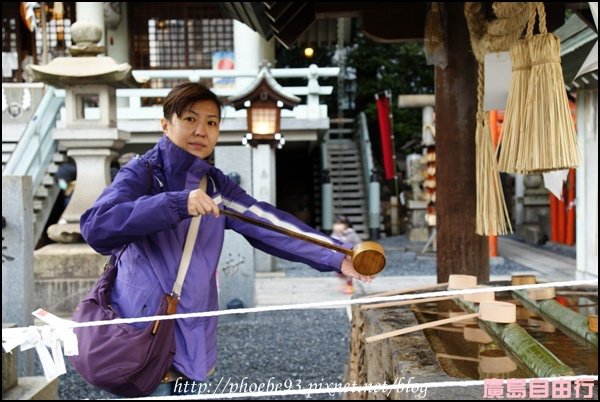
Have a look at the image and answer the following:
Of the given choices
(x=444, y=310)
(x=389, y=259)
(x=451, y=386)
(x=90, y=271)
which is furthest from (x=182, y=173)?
(x=389, y=259)

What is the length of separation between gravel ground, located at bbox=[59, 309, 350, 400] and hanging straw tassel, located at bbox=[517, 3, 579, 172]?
2.77 meters

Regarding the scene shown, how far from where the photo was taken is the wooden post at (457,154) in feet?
12.7

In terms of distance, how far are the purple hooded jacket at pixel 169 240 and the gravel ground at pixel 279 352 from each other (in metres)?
2.46

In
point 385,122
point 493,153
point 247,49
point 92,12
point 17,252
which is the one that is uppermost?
point 92,12

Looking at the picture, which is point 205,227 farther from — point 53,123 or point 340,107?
point 340,107

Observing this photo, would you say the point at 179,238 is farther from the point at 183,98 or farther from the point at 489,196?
the point at 489,196

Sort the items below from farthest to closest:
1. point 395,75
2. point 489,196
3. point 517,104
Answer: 1. point 395,75
2. point 489,196
3. point 517,104

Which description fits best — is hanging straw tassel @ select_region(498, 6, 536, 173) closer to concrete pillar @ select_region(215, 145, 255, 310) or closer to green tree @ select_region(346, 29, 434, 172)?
concrete pillar @ select_region(215, 145, 255, 310)

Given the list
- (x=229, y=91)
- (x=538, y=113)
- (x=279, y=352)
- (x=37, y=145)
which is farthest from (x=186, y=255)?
(x=229, y=91)

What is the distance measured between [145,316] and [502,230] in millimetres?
1570

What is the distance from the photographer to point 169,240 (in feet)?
7.14

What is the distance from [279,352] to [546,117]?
4.48m

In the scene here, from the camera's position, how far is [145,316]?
2117 millimetres

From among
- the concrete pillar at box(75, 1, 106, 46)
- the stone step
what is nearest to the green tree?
the concrete pillar at box(75, 1, 106, 46)
